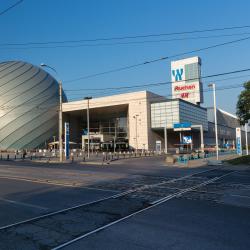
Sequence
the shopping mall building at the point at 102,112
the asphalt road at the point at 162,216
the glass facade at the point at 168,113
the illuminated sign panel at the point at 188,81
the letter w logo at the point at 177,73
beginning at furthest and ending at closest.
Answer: the letter w logo at the point at 177,73 → the illuminated sign panel at the point at 188,81 → the shopping mall building at the point at 102,112 → the glass facade at the point at 168,113 → the asphalt road at the point at 162,216

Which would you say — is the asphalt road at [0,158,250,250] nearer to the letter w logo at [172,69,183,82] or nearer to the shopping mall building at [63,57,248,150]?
the shopping mall building at [63,57,248,150]

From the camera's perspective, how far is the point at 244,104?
3719cm

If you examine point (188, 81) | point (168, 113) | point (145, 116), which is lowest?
point (145, 116)

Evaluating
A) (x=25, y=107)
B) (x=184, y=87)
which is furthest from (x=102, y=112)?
(x=184, y=87)

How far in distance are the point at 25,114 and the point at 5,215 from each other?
76.9 metres

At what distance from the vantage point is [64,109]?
92.6 metres

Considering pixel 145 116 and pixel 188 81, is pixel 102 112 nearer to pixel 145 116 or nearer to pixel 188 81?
pixel 145 116

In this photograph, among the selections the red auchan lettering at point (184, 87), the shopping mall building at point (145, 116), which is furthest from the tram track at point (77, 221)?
the red auchan lettering at point (184, 87)

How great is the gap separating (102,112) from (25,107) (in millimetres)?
23319

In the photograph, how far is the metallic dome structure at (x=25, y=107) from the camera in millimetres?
79438

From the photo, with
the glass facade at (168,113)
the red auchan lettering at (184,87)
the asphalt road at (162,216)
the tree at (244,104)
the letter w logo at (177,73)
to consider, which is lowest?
the asphalt road at (162,216)

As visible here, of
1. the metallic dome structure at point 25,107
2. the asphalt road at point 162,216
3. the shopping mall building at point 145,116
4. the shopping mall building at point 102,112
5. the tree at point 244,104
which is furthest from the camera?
the metallic dome structure at point 25,107

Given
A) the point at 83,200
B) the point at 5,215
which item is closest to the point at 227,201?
the point at 83,200

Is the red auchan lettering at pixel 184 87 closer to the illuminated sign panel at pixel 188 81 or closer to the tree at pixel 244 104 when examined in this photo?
the illuminated sign panel at pixel 188 81
